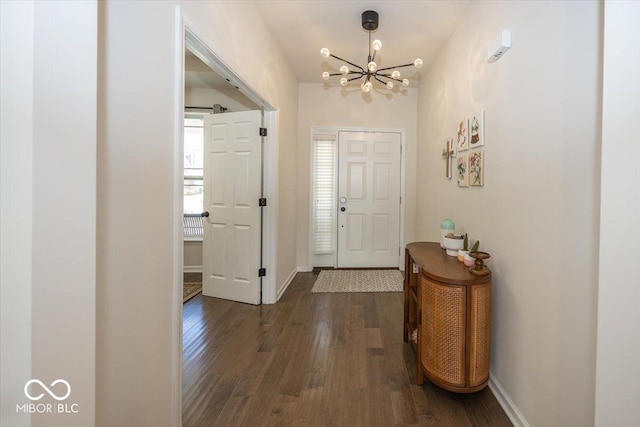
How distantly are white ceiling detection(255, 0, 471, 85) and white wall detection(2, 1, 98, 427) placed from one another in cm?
219

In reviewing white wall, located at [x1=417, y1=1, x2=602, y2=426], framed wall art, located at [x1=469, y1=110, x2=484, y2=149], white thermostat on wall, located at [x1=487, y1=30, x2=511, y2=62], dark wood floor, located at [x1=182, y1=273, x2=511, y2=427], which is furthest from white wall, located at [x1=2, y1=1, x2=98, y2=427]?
framed wall art, located at [x1=469, y1=110, x2=484, y2=149]

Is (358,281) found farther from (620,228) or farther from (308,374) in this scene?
(620,228)

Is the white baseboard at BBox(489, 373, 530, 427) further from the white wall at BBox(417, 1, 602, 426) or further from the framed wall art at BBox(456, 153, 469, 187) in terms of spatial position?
the framed wall art at BBox(456, 153, 469, 187)

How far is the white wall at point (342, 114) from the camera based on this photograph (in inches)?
162

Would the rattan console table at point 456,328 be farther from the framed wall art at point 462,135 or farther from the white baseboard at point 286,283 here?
the white baseboard at point 286,283

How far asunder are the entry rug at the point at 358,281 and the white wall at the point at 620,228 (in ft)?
9.07

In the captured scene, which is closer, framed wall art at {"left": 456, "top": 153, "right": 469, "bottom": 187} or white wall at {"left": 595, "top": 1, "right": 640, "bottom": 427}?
white wall at {"left": 595, "top": 1, "right": 640, "bottom": 427}

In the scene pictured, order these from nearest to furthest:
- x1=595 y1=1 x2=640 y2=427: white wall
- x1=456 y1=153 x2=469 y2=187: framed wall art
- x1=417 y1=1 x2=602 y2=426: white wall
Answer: x1=595 y1=1 x2=640 y2=427: white wall
x1=417 y1=1 x2=602 y2=426: white wall
x1=456 y1=153 x2=469 y2=187: framed wall art

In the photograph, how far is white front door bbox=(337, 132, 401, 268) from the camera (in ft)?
13.8

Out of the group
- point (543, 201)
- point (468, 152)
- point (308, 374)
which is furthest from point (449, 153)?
point (308, 374)

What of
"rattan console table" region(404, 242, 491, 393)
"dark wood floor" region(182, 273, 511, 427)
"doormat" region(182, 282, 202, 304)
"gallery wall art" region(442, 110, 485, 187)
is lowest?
"dark wood floor" region(182, 273, 511, 427)

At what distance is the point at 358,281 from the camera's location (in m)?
3.75

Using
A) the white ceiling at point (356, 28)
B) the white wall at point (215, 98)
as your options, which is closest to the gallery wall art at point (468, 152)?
the white ceiling at point (356, 28)

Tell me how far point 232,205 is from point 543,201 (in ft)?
8.87
